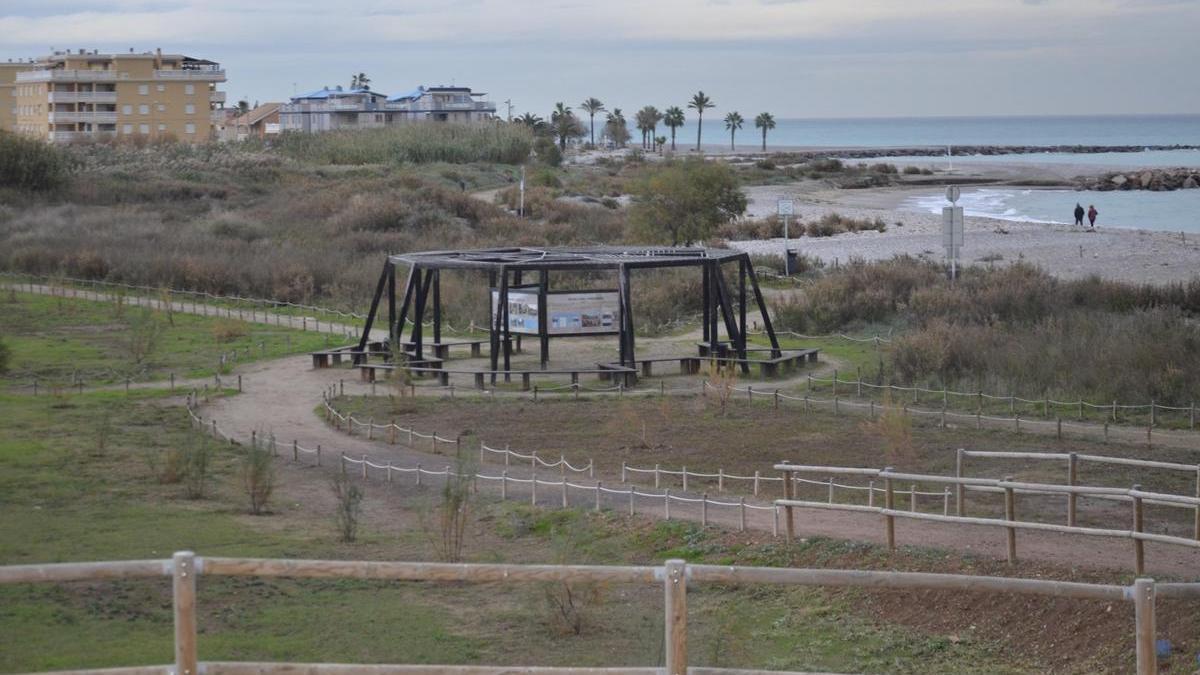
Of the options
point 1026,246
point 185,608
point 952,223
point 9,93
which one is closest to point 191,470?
point 185,608

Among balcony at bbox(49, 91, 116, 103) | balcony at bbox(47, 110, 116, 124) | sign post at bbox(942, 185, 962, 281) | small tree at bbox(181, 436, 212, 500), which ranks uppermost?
balcony at bbox(49, 91, 116, 103)

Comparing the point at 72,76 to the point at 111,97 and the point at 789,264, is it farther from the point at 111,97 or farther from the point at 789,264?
the point at 789,264

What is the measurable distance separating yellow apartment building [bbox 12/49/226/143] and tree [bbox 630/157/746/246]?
79793 millimetres

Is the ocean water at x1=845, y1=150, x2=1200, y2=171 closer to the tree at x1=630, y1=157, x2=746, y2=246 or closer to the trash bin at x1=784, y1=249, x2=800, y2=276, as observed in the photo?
the tree at x1=630, y1=157, x2=746, y2=246

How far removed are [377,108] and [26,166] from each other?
7456 cm

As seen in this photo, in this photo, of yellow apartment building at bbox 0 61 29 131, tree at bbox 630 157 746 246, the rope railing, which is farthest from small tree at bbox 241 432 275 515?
yellow apartment building at bbox 0 61 29 131

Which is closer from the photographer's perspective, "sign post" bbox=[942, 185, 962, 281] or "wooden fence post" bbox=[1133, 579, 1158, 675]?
"wooden fence post" bbox=[1133, 579, 1158, 675]

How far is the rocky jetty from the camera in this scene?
11888 cm

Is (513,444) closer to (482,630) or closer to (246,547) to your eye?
(246,547)

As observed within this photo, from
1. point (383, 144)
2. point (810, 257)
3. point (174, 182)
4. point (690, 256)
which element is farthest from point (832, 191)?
point (690, 256)

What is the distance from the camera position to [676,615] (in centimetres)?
712

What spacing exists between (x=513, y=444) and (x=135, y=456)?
19.4ft

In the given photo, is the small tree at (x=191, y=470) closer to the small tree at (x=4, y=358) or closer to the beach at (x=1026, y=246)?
the small tree at (x=4, y=358)

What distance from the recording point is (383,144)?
4301 inches
